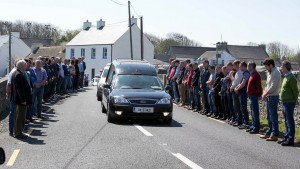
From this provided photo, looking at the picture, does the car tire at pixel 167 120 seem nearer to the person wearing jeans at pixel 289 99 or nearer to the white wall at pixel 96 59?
the person wearing jeans at pixel 289 99

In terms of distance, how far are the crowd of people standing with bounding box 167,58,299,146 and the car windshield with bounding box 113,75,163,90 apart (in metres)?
1.15

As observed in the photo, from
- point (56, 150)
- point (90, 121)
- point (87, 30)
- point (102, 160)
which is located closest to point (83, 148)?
point (56, 150)

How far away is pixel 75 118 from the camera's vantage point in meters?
15.6

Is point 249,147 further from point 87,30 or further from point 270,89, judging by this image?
point 87,30

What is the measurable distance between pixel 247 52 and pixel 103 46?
63.8 m

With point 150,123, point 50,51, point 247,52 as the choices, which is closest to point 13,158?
point 150,123

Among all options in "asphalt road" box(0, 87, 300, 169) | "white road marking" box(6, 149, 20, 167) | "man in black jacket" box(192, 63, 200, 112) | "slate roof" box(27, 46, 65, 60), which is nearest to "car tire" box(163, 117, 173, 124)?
"asphalt road" box(0, 87, 300, 169)

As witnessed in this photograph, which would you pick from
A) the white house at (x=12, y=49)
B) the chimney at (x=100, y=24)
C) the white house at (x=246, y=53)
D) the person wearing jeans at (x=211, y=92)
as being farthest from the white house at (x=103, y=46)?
the person wearing jeans at (x=211, y=92)

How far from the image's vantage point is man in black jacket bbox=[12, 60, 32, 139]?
1139cm

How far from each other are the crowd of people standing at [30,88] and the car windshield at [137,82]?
7.86 ft

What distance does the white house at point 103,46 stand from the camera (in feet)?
246

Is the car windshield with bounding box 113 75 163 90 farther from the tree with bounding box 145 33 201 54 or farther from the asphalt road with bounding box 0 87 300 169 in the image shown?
the tree with bounding box 145 33 201 54

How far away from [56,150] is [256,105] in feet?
19.9

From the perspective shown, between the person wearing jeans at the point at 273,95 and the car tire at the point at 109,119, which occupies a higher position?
the person wearing jeans at the point at 273,95
